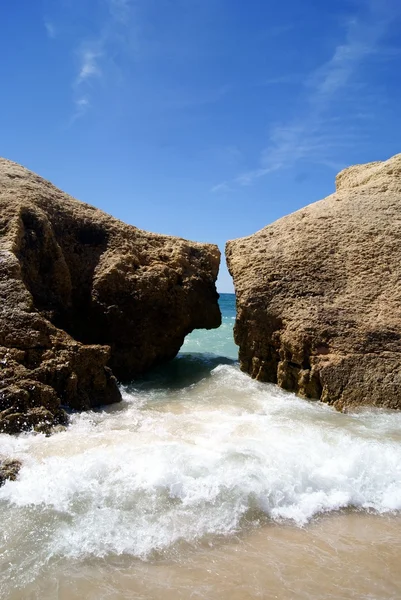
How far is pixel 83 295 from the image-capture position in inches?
331

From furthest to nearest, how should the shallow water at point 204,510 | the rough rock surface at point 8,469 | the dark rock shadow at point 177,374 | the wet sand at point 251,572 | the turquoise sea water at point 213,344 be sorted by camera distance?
the turquoise sea water at point 213,344 < the dark rock shadow at point 177,374 < the rough rock surface at point 8,469 < the shallow water at point 204,510 < the wet sand at point 251,572

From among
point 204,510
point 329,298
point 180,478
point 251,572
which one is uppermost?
point 329,298

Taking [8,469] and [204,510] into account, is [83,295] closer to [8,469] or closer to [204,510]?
[8,469]

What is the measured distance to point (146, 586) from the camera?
9.20 ft

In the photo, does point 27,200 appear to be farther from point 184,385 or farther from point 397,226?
point 397,226

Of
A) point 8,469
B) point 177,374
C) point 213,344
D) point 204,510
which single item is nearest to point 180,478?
point 204,510

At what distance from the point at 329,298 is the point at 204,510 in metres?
4.84

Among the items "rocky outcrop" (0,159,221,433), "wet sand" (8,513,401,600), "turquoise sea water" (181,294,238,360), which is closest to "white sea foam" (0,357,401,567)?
"wet sand" (8,513,401,600)

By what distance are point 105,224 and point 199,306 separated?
2510mm

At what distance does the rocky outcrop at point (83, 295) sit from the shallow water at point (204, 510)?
966mm

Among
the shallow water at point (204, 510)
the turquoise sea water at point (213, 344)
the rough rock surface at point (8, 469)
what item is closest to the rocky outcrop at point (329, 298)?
the shallow water at point (204, 510)

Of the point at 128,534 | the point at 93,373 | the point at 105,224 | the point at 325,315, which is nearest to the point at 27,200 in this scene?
the point at 105,224

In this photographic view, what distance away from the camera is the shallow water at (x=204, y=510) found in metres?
2.87

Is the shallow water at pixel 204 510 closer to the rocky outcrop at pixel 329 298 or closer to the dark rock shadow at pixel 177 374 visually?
the rocky outcrop at pixel 329 298
